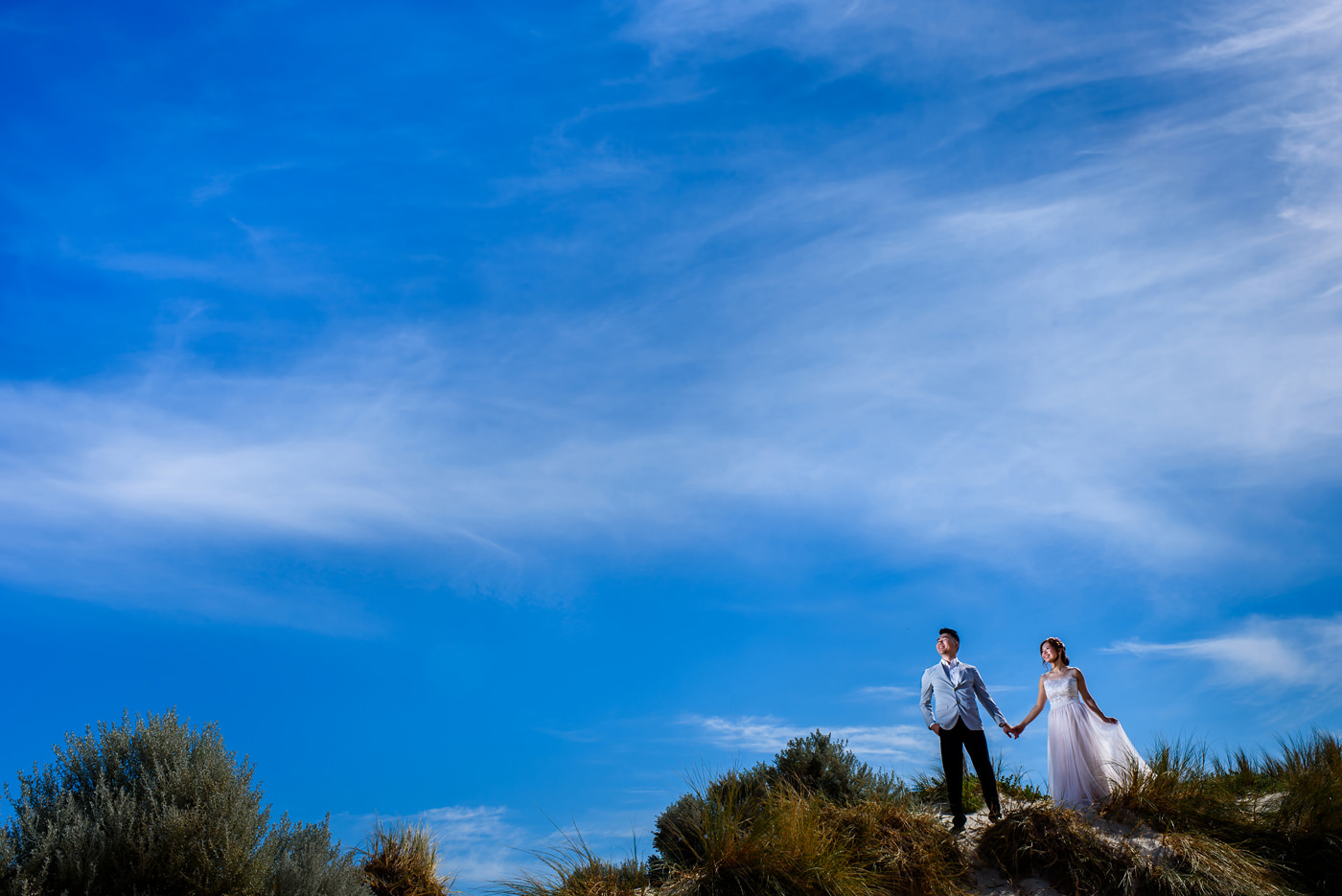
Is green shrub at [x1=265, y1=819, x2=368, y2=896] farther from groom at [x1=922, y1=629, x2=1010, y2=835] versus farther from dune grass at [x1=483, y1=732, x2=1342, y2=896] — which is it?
groom at [x1=922, y1=629, x2=1010, y2=835]

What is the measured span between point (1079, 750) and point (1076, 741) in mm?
125

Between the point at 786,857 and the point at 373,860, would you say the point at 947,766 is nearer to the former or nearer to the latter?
the point at 786,857

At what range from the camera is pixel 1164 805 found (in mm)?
11445

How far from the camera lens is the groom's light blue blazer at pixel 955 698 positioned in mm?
11273

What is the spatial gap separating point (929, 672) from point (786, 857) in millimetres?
3062

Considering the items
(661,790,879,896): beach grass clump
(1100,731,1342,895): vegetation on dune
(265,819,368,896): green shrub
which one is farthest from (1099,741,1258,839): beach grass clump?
(265,819,368,896): green shrub

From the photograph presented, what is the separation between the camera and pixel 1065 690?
1240 cm

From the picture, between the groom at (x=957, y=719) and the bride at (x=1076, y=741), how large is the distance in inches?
30.6

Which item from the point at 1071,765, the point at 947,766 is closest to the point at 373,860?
the point at 947,766

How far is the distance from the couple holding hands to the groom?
0.04ft

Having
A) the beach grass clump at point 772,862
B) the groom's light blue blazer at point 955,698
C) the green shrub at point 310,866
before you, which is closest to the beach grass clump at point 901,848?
the beach grass clump at point 772,862

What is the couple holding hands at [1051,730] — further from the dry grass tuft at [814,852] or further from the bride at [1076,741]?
the dry grass tuft at [814,852]

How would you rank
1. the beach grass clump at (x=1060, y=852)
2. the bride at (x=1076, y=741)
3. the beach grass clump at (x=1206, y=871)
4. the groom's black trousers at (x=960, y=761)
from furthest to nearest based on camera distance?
1. the bride at (x=1076, y=741)
2. the groom's black trousers at (x=960, y=761)
3. the beach grass clump at (x=1060, y=852)
4. the beach grass clump at (x=1206, y=871)

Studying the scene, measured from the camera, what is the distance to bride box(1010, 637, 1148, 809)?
1201 centimetres
